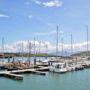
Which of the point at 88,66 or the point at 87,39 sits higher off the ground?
the point at 87,39

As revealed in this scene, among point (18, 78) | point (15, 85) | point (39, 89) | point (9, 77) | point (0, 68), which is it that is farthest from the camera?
point (0, 68)

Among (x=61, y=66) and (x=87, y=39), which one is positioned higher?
(x=87, y=39)

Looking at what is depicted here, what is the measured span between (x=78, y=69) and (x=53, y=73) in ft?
→ 45.5

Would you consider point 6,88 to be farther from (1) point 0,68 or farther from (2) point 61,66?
(1) point 0,68

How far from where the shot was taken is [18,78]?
35.6 m

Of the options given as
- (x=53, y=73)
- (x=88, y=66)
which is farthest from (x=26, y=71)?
(x=88, y=66)

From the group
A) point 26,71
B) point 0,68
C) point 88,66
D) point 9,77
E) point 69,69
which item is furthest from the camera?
point 88,66

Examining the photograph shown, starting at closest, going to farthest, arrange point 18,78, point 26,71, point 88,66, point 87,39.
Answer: point 18,78 → point 26,71 → point 88,66 → point 87,39

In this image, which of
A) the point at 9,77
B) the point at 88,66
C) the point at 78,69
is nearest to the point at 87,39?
the point at 88,66

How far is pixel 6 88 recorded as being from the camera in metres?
29.1

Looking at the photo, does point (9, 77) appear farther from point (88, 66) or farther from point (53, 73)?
point (88, 66)

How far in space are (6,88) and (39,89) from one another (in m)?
6.10

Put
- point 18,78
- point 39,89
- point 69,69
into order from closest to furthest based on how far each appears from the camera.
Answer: point 39,89 → point 18,78 → point 69,69

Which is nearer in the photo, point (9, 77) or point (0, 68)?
point (9, 77)
